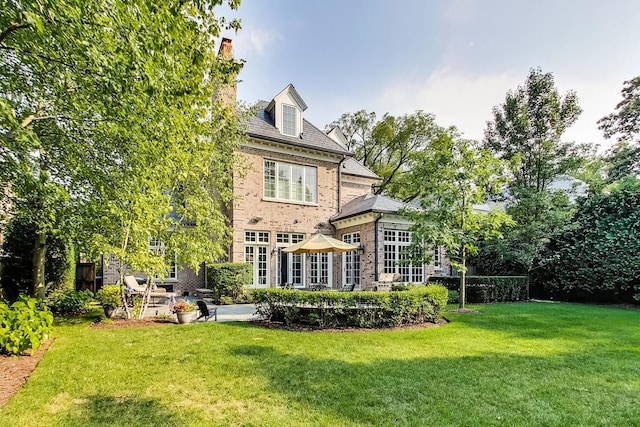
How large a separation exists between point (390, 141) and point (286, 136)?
16200mm

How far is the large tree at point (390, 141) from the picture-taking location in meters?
30.6

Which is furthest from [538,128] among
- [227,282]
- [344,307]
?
[227,282]

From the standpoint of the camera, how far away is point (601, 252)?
15.2 meters

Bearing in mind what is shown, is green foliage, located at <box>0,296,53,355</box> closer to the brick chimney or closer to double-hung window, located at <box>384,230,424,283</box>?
the brick chimney

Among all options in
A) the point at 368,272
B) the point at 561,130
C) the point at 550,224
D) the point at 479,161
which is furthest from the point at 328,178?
the point at 561,130

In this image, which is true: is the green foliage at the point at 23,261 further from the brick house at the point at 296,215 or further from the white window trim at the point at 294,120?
the white window trim at the point at 294,120

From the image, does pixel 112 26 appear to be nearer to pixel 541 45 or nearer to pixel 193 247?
pixel 193 247

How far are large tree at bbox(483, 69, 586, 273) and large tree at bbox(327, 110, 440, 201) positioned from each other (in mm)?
11003

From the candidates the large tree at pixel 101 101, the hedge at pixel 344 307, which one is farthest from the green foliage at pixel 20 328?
the hedge at pixel 344 307

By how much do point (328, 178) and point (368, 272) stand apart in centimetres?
558

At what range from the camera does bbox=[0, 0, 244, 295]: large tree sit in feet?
15.3

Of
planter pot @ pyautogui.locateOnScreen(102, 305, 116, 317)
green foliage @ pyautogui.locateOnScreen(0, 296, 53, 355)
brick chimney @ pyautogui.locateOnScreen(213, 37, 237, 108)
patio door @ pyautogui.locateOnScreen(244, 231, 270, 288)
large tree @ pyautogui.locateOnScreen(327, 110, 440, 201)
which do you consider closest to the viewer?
green foliage @ pyautogui.locateOnScreen(0, 296, 53, 355)

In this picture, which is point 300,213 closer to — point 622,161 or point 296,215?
point 296,215

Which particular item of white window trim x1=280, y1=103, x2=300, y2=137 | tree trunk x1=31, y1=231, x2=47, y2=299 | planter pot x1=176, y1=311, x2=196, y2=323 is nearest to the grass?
planter pot x1=176, y1=311, x2=196, y2=323
